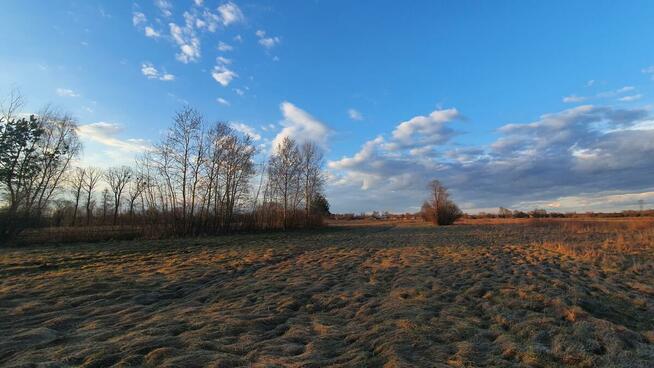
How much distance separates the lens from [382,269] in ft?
41.1

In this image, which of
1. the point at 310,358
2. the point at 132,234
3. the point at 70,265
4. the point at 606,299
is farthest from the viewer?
the point at 132,234

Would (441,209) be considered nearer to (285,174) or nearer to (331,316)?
(285,174)

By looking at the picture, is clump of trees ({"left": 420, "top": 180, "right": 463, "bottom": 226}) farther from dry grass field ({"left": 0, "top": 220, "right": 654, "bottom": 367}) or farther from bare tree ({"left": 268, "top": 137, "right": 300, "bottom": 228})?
dry grass field ({"left": 0, "top": 220, "right": 654, "bottom": 367})

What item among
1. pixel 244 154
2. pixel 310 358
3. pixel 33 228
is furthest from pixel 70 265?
pixel 244 154

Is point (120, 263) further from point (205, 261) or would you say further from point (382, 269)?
point (382, 269)

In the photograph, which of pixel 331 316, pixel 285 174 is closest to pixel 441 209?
pixel 285 174

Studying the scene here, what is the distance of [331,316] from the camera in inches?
268

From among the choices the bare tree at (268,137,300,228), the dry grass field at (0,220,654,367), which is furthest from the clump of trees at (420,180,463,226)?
the dry grass field at (0,220,654,367)

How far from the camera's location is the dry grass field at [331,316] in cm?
465

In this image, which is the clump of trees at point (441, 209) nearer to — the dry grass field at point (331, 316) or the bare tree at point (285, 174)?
the bare tree at point (285, 174)

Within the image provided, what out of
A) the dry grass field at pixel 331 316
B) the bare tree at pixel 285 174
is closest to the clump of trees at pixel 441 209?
the bare tree at pixel 285 174

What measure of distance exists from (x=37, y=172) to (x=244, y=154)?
1778 cm

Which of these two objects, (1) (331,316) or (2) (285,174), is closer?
(1) (331,316)

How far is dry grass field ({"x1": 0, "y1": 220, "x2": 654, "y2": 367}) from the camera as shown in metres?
4.65
